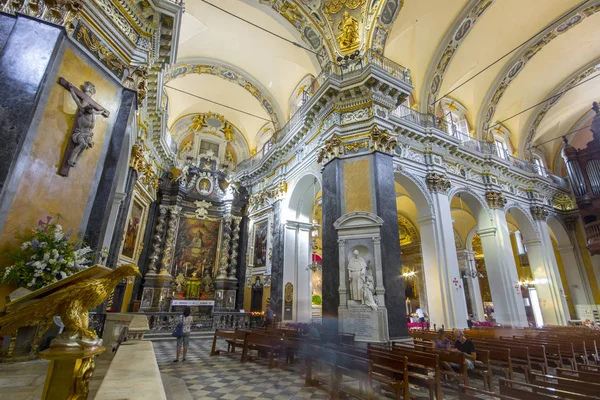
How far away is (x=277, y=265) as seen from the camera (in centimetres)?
1173

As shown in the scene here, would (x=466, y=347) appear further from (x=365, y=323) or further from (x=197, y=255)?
(x=197, y=255)

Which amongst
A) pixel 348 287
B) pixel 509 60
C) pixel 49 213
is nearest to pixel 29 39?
pixel 49 213

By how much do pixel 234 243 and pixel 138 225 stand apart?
4.62 m

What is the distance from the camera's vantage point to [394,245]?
25.7ft

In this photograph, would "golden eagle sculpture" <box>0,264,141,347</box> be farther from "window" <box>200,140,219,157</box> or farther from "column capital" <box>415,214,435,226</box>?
"window" <box>200,140,219,157</box>

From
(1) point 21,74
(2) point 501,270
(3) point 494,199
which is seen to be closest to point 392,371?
(1) point 21,74

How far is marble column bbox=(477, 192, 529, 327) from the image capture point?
11086mm

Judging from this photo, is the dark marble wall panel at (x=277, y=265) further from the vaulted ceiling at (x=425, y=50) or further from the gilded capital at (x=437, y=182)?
the gilded capital at (x=437, y=182)

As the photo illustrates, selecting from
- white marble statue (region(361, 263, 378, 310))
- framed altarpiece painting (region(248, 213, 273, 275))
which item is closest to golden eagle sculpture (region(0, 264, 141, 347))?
white marble statue (region(361, 263, 378, 310))

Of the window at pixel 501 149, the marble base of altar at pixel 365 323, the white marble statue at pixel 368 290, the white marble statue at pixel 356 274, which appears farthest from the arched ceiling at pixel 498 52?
the marble base of altar at pixel 365 323

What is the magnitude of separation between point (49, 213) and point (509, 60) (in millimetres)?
16959

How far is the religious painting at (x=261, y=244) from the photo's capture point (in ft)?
44.0

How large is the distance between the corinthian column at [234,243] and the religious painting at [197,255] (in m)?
0.87

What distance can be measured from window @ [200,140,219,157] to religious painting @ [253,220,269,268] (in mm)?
5704
